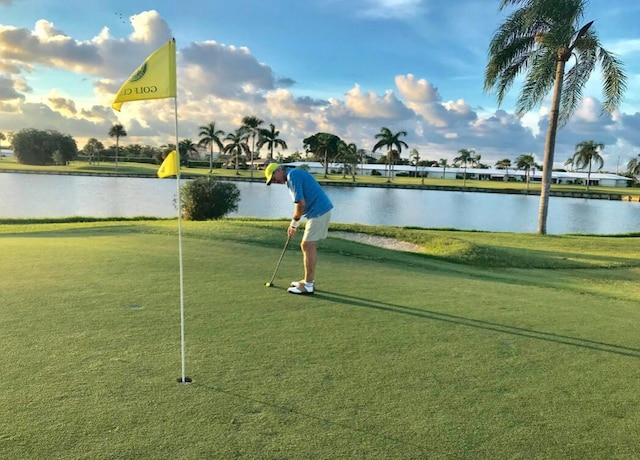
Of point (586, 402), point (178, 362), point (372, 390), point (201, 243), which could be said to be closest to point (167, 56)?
point (178, 362)

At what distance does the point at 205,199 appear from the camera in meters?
21.7

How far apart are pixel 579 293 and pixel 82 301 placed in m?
8.72

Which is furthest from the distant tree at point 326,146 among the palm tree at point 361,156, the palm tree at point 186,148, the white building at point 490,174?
the palm tree at point 186,148

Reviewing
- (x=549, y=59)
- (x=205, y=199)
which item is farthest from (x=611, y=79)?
(x=205, y=199)

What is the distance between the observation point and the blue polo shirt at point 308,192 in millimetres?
7008

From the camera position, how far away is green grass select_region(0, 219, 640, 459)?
11.0ft

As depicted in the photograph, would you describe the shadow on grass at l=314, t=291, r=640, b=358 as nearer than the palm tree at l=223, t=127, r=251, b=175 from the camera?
Yes

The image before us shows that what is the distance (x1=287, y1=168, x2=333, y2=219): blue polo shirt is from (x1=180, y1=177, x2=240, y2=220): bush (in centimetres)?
1509

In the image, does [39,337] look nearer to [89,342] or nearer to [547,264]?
[89,342]

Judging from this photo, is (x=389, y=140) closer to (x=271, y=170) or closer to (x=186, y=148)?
(x=186, y=148)

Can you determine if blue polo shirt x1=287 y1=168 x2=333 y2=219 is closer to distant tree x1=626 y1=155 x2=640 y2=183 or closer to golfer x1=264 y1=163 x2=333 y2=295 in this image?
golfer x1=264 y1=163 x2=333 y2=295

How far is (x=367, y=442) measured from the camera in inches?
132

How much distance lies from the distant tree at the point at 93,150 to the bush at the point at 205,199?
404 feet

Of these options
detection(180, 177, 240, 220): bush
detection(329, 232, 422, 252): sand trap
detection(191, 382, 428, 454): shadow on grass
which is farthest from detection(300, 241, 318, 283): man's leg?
detection(180, 177, 240, 220): bush
